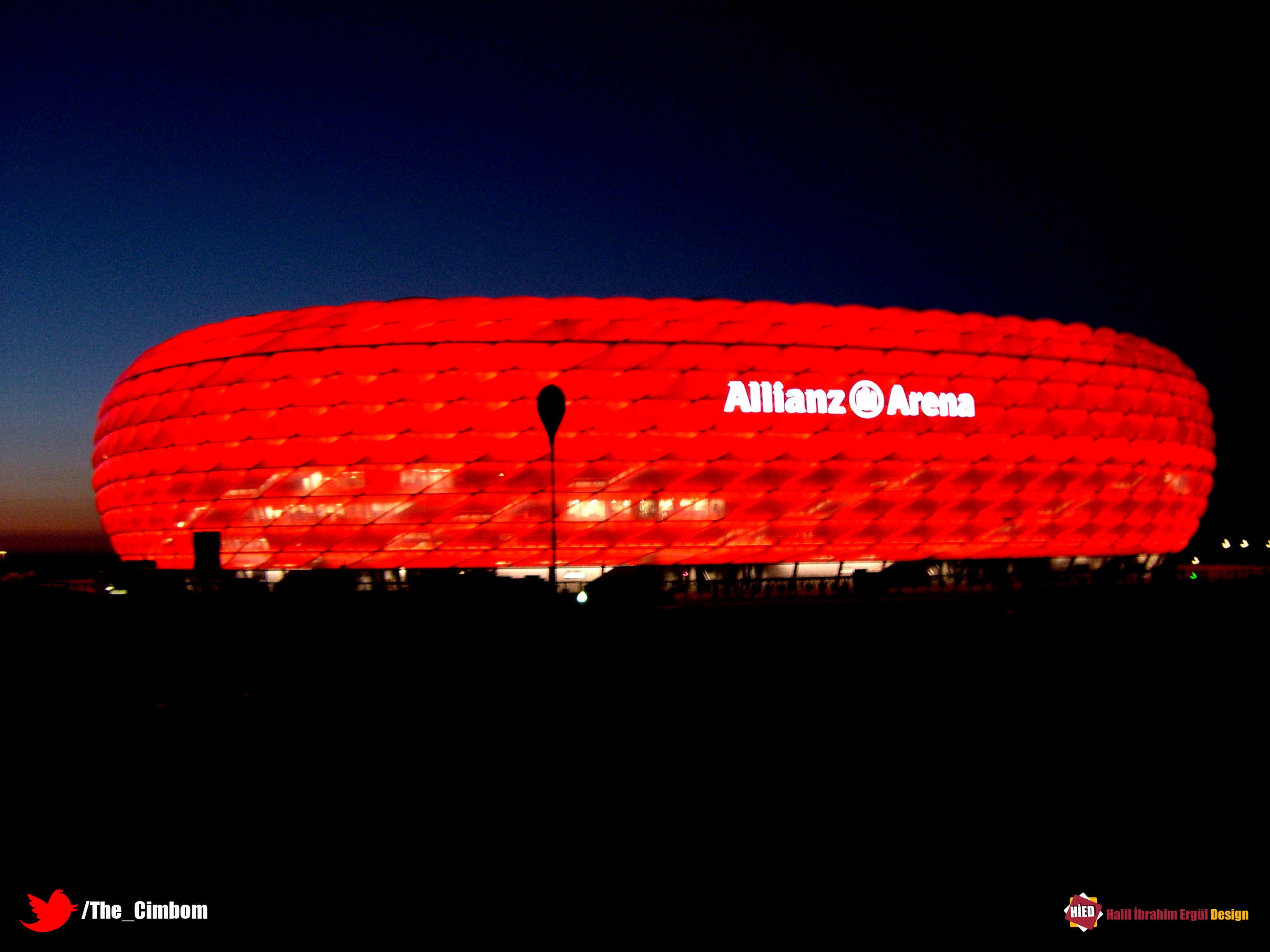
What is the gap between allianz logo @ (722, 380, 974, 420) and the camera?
1304 inches

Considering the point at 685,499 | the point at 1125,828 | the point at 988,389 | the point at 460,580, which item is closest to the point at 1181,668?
the point at 1125,828

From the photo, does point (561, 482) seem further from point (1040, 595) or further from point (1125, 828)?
point (1125, 828)

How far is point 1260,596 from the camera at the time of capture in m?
25.4

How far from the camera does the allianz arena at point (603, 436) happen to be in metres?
32.6

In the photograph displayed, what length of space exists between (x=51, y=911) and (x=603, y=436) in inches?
1118

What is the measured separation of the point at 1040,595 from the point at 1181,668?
1755cm

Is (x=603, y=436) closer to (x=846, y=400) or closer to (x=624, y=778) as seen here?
(x=846, y=400)

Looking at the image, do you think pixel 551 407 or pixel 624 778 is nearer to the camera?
pixel 624 778

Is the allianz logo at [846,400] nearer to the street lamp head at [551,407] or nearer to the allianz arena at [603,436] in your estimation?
the allianz arena at [603,436]

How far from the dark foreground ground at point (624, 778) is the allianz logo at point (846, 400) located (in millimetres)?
19324

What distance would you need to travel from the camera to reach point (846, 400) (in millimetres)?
34219

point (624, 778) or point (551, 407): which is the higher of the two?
point (551, 407)

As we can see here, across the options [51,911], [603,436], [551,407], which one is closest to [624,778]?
[51,911]

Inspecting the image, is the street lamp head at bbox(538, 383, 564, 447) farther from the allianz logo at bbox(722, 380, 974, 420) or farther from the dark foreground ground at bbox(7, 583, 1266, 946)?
the allianz logo at bbox(722, 380, 974, 420)
